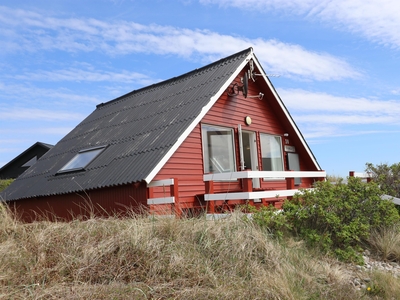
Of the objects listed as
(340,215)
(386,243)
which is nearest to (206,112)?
(340,215)

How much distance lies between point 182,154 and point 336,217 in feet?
14.8

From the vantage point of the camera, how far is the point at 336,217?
8078 millimetres

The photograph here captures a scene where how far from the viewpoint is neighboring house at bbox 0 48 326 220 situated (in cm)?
1010

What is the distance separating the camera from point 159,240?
19.4 ft

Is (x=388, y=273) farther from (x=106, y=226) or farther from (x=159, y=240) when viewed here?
(x=106, y=226)

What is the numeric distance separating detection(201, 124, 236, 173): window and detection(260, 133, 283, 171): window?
5.90ft

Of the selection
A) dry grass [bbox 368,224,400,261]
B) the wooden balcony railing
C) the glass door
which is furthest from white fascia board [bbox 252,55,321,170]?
dry grass [bbox 368,224,400,261]

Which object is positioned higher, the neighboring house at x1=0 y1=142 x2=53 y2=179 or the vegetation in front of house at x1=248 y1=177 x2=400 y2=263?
the neighboring house at x1=0 y1=142 x2=53 y2=179

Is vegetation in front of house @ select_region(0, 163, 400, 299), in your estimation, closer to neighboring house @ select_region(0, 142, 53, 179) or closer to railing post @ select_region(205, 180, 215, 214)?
railing post @ select_region(205, 180, 215, 214)

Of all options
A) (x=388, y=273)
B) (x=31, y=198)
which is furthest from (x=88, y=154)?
(x=388, y=273)

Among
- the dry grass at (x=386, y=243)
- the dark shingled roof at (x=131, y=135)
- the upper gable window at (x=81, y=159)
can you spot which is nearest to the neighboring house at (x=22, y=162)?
the dark shingled roof at (x=131, y=135)

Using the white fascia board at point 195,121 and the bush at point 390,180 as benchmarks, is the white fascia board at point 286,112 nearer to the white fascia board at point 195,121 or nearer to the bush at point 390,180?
the white fascia board at point 195,121

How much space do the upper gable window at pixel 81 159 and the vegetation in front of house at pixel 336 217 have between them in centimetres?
626

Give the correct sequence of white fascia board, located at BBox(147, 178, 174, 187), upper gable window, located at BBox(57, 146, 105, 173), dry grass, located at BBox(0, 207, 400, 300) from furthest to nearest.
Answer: upper gable window, located at BBox(57, 146, 105, 173)
white fascia board, located at BBox(147, 178, 174, 187)
dry grass, located at BBox(0, 207, 400, 300)
